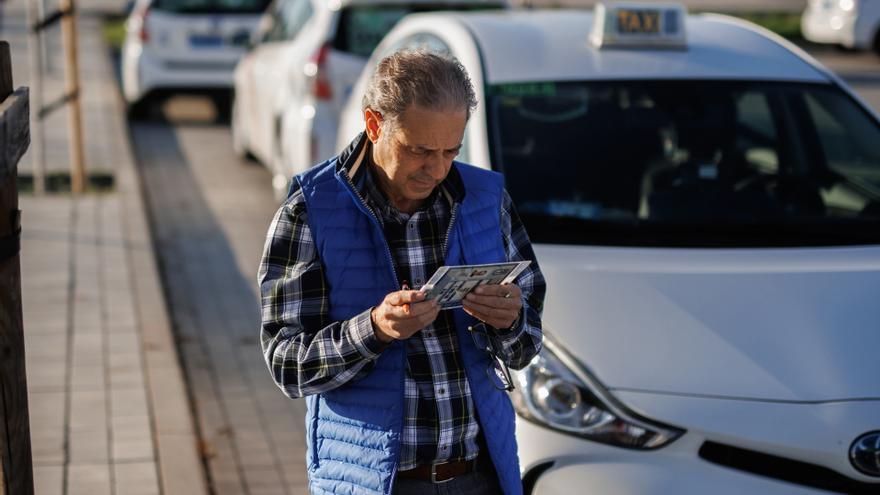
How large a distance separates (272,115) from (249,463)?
464 cm

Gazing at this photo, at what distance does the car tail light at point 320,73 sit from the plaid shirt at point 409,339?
5890 millimetres

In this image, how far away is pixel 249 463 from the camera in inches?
212

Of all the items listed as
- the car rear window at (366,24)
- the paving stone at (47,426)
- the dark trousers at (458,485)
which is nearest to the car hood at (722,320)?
the dark trousers at (458,485)

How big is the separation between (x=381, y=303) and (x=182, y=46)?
1140 centimetres

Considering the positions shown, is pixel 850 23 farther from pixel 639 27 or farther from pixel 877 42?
pixel 639 27

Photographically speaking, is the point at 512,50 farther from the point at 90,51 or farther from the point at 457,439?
the point at 90,51

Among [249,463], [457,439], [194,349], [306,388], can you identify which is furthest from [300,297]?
[194,349]

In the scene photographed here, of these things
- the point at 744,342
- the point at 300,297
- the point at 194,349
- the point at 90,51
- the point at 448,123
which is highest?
the point at 448,123

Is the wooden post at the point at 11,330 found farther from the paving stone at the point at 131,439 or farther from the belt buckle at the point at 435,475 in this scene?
the paving stone at the point at 131,439

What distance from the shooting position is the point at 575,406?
3.57 metres

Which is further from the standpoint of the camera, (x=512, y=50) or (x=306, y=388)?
(x=512, y=50)

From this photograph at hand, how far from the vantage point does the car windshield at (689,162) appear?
4.42 meters

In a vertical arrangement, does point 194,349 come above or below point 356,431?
below

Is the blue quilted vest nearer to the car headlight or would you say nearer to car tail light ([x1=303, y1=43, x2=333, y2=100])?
the car headlight
